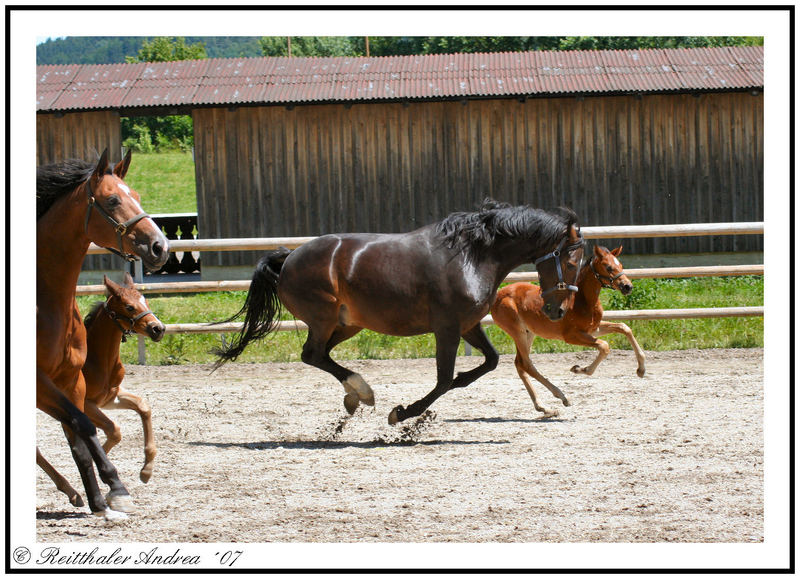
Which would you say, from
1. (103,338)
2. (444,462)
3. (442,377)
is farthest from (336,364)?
(103,338)

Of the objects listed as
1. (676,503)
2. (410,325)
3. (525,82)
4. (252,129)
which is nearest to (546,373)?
(410,325)

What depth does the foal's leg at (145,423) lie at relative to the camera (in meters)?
5.20

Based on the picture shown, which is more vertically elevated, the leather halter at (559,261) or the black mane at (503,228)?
the black mane at (503,228)

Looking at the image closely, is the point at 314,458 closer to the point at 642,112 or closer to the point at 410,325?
the point at 410,325

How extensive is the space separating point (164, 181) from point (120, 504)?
29.9 meters

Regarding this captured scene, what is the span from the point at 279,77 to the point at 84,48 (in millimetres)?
105325

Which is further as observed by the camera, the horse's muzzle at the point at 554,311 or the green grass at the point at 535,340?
the green grass at the point at 535,340

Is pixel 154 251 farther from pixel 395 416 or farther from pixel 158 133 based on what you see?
pixel 158 133

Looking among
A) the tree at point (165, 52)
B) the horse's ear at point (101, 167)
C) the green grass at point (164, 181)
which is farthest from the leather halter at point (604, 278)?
the tree at point (165, 52)

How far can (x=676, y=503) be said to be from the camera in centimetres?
467

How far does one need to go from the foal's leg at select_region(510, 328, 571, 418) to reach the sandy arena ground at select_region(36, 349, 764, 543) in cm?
12

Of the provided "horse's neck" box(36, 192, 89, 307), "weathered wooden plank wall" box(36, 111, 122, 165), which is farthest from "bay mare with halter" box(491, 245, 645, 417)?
"weathered wooden plank wall" box(36, 111, 122, 165)

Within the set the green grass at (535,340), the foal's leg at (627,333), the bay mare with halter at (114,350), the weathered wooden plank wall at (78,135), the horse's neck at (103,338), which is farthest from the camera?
the weathered wooden plank wall at (78,135)

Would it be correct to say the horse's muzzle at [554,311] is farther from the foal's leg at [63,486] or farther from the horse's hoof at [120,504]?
the foal's leg at [63,486]
